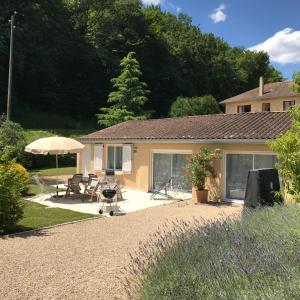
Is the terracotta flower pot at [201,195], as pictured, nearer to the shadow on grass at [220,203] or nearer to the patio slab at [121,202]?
the shadow on grass at [220,203]

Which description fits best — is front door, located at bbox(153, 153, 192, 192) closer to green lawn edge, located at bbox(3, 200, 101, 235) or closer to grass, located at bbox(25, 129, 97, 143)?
green lawn edge, located at bbox(3, 200, 101, 235)

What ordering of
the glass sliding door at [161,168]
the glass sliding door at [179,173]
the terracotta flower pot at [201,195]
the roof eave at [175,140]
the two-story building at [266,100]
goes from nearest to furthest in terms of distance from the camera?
the roof eave at [175,140]
the terracotta flower pot at [201,195]
the glass sliding door at [179,173]
the glass sliding door at [161,168]
the two-story building at [266,100]

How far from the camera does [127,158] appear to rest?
20.7 metres

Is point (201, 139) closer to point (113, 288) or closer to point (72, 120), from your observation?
point (113, 288)

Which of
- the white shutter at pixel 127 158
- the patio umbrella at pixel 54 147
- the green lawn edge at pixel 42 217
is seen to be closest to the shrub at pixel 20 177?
the green lawn edge at pixel 42 217

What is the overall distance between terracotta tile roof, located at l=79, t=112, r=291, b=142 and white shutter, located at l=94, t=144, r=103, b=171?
461 mm

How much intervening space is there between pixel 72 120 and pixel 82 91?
18.5 ft

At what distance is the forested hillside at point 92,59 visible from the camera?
48.7m

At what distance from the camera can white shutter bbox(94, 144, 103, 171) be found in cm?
2214

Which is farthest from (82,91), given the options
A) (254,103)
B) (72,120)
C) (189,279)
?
(189,279)

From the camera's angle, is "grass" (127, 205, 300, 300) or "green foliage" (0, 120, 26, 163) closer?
"grass" (127, 205, 300, 300)

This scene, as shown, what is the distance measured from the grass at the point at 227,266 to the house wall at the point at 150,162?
9332 millimetres

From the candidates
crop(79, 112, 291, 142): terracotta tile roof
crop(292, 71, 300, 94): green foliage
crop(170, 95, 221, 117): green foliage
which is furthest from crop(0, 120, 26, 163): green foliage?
crop(170, 95, 221, 117): green foliage

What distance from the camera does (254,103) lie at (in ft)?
139
